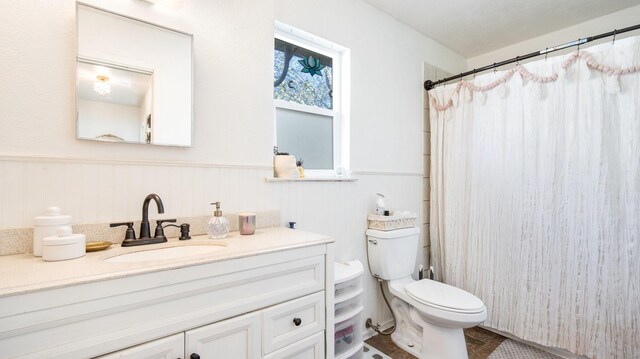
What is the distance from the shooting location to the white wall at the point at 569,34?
2.11 metres

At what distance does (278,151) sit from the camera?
177 cm

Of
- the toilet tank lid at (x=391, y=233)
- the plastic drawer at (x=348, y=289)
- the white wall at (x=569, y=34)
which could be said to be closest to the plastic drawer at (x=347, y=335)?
the plastic drawer at (x=348, y=289)

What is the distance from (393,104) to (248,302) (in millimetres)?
1856

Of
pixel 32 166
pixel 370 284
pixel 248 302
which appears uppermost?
pixel 32 166

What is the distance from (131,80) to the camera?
120cm

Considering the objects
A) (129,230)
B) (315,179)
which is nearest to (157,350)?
(129,230)

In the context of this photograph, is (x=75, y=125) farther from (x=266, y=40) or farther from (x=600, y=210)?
(x=600, y=210)

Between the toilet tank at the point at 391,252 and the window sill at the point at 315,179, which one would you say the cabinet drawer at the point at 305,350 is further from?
the toilet tank at the point at 391,252

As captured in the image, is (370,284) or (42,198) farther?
(370,284)

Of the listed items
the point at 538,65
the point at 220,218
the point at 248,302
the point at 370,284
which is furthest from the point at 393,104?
the point at 248,302

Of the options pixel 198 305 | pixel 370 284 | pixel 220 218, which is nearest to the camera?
pixel 198 305

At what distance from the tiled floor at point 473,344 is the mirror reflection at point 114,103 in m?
1.91

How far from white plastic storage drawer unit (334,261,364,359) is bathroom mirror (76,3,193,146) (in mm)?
1071

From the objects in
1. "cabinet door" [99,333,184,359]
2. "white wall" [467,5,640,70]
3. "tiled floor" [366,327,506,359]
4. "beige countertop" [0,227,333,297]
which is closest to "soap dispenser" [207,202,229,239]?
"beige countertop" [0,227,333,297]
